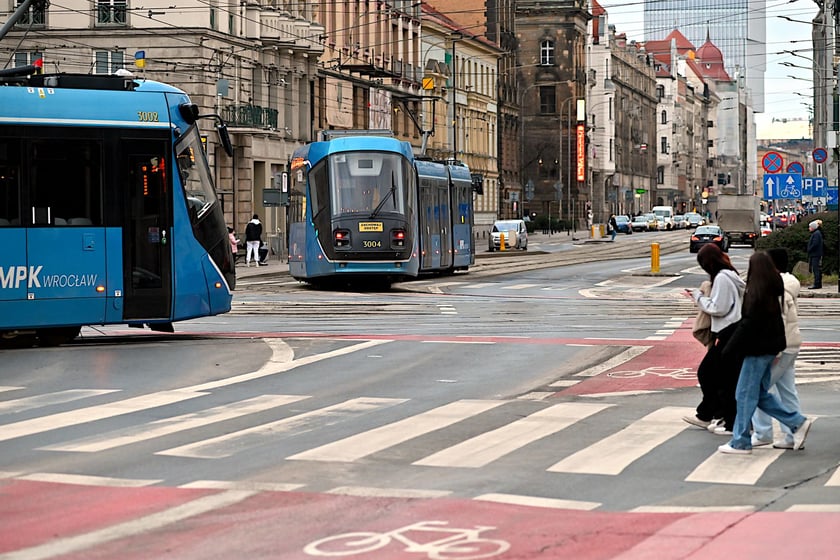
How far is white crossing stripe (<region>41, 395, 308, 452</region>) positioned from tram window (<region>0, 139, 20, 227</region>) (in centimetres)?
607

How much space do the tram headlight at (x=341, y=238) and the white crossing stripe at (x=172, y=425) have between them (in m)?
20.6

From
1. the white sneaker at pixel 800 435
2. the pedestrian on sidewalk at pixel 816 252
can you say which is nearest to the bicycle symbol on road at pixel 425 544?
the white sneaker at pixel 800 435

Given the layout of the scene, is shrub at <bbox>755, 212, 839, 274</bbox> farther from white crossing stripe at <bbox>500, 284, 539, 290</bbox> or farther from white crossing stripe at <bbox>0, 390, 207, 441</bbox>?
white crossing stripe at <bbox>0, 390, 207, 441</bbox>

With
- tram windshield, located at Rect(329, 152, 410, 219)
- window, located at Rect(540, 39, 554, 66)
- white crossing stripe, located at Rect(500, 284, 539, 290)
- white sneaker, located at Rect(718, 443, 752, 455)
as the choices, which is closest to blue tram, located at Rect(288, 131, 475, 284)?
tram windshield, located at Rect(329, 152, 410, 219)

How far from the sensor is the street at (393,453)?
8.70 metres

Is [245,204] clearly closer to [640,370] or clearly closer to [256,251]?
[256,251]

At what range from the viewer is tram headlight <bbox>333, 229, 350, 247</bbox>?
36.2m

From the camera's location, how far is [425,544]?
8.48 meters

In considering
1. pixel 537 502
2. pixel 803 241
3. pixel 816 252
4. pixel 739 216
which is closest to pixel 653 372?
pixel 537 502

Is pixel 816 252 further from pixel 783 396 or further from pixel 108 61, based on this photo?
pixel 108 61

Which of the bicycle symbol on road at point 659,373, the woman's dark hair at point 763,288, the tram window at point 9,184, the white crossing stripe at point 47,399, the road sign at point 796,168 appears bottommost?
the bicycle symbol on road at point 659,373

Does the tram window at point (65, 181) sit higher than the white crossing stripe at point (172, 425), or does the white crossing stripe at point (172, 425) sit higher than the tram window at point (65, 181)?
the tram window at point (65, 181)

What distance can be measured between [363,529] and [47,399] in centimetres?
746

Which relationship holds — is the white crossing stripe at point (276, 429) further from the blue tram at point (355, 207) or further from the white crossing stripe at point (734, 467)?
the blue tram at point (355, 207)
